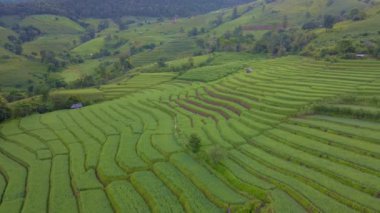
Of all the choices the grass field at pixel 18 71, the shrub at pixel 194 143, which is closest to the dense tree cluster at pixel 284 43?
the shrub at pixel 194 143

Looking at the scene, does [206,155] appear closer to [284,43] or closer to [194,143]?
[194,143]

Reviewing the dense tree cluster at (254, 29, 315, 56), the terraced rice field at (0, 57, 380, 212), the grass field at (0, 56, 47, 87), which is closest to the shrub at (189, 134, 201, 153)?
the terraced rice field at (0, 57, 380, 212)

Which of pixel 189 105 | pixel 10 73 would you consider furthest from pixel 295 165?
pixel 10 73

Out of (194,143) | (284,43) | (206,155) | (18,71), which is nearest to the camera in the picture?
(206,155)

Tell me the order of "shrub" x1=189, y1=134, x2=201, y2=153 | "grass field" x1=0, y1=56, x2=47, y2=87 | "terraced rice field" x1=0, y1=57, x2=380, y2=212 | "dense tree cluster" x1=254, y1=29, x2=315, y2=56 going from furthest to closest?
1. "grass field" x1=0, y1=56, x2=47, y2=87
2. "dense tree cluster" x1=254, y1=29, x2=315, y2=56
3. "shrub" x1=189, y1=134, x2=201, y2=153
4. "terraced rice field" x1=0, y1=57, x2=380, y2=212

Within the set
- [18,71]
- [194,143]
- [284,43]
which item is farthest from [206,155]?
[18,71]

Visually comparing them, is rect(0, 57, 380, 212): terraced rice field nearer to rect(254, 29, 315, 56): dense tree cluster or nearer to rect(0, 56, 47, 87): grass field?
rect(254, 29, 315, 56): dense tree cluster

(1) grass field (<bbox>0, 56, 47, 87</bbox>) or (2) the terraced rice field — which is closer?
(2) the terraced rice field

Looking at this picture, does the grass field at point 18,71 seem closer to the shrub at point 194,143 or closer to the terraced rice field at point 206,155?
the terraced rice field at point 206,155

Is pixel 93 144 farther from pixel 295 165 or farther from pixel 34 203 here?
pixel 295 165
